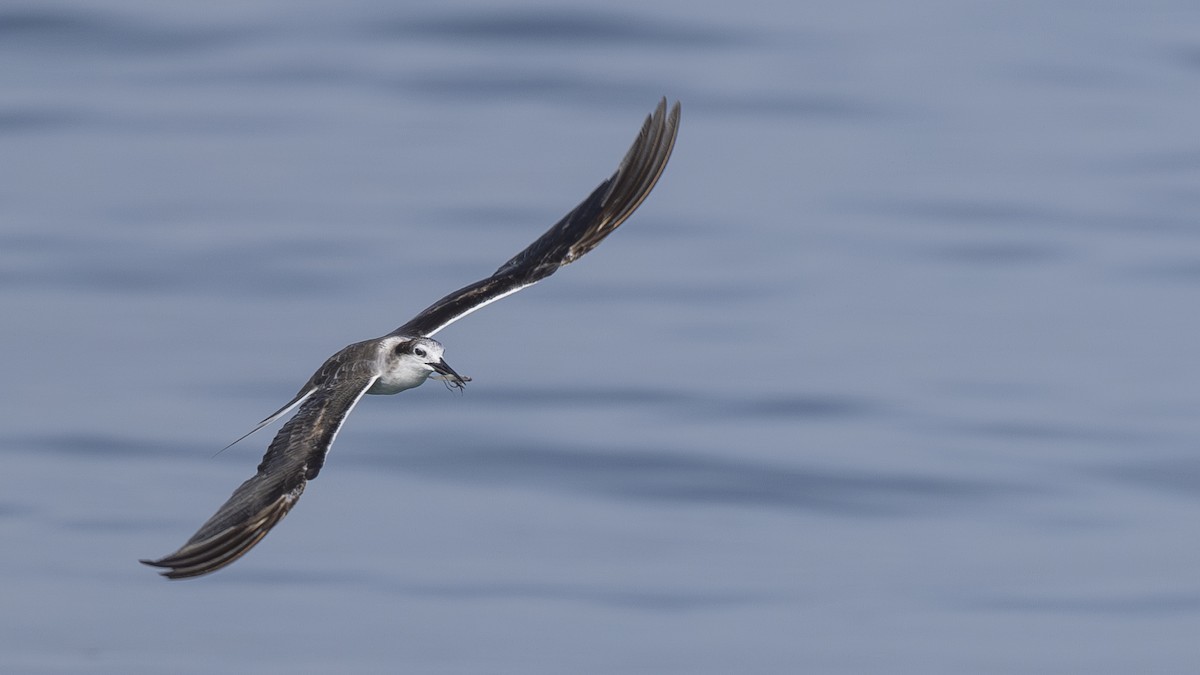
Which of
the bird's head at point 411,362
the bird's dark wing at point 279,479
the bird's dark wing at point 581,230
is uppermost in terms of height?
the bird's dark wing at point 581,230

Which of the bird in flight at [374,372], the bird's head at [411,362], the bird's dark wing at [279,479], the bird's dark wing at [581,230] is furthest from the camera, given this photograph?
the bird's dark wing at [581,230]

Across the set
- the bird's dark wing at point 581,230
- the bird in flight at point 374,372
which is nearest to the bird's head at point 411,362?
the bird in flight at point 374,372

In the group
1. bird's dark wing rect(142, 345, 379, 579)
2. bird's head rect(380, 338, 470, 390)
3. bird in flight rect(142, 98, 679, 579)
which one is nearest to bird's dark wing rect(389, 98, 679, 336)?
bird in flight rect(142, 98, 679, 579)

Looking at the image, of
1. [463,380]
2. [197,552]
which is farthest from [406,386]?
[197,552]

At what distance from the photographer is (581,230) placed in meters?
16.0

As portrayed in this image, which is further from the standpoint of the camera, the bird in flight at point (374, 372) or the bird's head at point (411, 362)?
the bird's head at point (411, 362)

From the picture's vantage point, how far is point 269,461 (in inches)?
533

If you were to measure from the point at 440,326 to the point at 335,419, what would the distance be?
177 centimetres

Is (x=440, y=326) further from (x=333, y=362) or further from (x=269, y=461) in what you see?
(x=269, y=461)

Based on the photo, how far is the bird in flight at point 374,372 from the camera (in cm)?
1246

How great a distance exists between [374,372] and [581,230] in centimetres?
199

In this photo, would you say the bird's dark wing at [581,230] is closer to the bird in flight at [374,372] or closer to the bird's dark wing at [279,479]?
the bird in flight at [374,372]

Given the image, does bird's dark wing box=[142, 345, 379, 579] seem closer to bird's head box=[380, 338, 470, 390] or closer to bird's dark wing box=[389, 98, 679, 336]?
bird's head box=[380, 338, 470, 390]

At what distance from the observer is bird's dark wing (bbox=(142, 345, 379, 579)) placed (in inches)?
471
